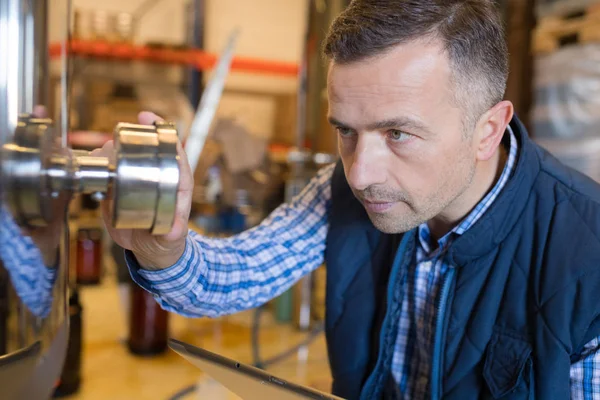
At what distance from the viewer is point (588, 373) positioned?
2.98ft

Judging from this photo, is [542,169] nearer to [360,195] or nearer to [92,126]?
[360,195]

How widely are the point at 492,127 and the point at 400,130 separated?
0.23 meters

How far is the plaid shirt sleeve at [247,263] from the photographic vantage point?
963 millimetres

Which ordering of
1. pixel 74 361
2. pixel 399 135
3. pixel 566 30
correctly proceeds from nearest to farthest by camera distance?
pixel 399 135
pixel 74 361
pixel 566 30

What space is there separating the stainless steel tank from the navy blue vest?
0.66 metres

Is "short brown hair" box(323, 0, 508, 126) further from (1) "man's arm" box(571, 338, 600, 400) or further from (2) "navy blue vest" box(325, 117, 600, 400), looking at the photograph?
(1) "man's arm" box(571, 338, 600, 400)

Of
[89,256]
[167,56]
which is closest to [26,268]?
[89,256]

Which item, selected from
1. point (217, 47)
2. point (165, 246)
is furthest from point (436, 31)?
point (217, 47)

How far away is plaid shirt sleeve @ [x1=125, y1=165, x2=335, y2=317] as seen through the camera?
3.16 ft

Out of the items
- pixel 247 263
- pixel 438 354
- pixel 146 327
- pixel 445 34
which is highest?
pixel 445 34

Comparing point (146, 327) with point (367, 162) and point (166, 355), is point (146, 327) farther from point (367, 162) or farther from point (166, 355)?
point (367, 162)

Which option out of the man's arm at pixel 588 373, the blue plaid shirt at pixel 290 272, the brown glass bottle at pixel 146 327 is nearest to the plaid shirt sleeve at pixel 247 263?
the blue plaid shirt at pixel 290 272

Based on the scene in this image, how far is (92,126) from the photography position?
4.31 metres

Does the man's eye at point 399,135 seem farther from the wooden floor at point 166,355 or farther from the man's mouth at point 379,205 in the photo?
the wooden floor at point 166,355
